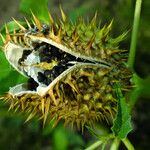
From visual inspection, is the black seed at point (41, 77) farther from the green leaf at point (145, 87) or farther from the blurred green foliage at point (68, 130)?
the blurred green foliage at point (68, 130)

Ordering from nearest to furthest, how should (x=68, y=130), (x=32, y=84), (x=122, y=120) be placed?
(x=122, y=120)
(x=32, y=84)
(x=68, y=130)

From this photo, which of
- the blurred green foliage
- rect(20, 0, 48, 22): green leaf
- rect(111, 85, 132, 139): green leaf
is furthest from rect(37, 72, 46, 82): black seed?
the blurred green foliage

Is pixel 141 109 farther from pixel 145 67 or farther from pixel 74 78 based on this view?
pixel 74 78

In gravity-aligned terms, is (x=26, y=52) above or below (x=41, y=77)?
above

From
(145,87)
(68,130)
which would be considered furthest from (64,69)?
(68,130)

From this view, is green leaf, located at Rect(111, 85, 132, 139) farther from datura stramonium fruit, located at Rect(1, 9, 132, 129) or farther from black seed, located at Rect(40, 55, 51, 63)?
black seed, located at Rect(40, 55, 51, 63)

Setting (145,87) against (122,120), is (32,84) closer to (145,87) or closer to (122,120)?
(122,120)

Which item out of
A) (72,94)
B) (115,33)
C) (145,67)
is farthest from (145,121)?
(72,94)

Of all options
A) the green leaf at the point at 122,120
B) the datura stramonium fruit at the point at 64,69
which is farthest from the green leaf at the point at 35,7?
the green leaf at the point at 122,120
